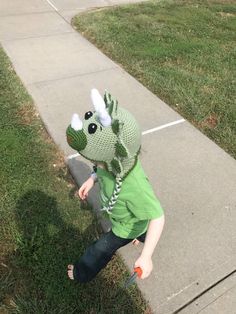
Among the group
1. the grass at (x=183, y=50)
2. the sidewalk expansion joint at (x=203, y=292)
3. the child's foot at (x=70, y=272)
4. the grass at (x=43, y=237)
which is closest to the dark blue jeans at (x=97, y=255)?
the child's foot at (x=70, y=272)

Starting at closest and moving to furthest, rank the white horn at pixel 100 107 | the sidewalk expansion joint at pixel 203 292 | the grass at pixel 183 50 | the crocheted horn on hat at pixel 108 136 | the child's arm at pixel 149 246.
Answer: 1. the white horn at pixel 100 107
2. the crocheted horn on hat at pixel 108 136
3. the child's arm at pixel 149 246
4. the sidewalk expansion joint at pixel 203 292
5. the grass at pixel 183 50

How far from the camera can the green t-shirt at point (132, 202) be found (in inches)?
89.0

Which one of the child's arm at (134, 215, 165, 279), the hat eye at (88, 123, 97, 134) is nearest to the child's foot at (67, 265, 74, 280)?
the child's arm at (134, 215, 165, 279)

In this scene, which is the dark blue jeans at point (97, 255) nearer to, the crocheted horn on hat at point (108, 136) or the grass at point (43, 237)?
the grass at point (43, 237)

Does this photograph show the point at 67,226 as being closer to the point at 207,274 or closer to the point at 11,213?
the point at 11,213

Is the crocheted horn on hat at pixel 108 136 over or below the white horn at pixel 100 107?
below

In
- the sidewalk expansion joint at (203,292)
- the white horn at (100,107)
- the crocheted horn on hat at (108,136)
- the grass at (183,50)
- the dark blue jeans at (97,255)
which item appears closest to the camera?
the white horn at (100,107)

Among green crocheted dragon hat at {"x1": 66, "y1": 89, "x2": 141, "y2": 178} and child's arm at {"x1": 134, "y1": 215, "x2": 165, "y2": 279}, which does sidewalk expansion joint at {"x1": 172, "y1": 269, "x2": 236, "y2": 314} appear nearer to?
child's arm at {"x1": 134, "y1": 215, "x2": 165, "y2": 279}

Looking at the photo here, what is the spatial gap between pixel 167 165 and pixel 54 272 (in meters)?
1.65

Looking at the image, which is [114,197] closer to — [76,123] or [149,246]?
[149,246]

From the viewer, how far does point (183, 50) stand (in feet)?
21.5

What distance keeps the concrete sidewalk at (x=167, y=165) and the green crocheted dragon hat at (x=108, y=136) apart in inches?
48.3

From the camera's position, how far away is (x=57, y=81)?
5570mm

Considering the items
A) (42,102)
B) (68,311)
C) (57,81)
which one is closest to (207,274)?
(68,311)
